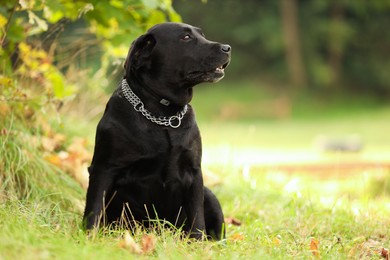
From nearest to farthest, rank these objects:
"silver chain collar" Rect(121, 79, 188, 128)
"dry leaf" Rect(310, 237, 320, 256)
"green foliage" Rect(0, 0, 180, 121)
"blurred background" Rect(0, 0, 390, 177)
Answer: "dry leaf" Rect(310, 237, 320, 256) → "silver chain collar" Rect(121, 79, 188, 128) → "green foliage" Rect(0, 0, 180, 121) → "blurred background" Rect(0, 0, 390, 177)

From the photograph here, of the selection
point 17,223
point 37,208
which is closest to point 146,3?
point 37,208

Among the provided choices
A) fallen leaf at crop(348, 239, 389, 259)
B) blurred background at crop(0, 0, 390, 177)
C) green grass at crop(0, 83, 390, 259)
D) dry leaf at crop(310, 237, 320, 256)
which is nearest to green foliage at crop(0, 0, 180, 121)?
green grass at crop(0, 83, 390, 259)

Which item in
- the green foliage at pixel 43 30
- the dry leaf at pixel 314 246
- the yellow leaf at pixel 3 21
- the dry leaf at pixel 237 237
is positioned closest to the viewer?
the dry leaf at pixel 314 246

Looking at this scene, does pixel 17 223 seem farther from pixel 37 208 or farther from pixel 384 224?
pixel 384 224

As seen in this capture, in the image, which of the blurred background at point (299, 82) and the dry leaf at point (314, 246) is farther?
the blurred background at point (299, 82)

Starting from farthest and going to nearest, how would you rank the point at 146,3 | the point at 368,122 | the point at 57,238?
the point at 368,122
the point at 146,3
the point at 57,238

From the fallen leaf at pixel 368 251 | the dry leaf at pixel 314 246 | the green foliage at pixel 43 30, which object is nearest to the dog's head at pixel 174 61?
the green foliage at pixel 43 30

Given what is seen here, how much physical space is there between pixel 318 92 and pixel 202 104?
5136 mm

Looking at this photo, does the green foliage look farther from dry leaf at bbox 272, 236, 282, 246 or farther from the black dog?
dry leaf at bbox 272, 236, 282, 246

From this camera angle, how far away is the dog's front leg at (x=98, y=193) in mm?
3570

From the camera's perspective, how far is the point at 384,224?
4.49 meters

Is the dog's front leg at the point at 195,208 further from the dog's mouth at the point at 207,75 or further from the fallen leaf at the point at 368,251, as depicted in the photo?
the fallen leaf at the point at 368,251

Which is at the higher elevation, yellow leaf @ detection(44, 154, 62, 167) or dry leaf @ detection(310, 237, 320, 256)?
yellow leaf @ detection(44, 154, 62, 167)

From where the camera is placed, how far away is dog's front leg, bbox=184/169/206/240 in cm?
369
